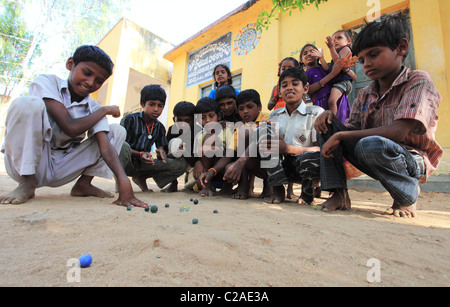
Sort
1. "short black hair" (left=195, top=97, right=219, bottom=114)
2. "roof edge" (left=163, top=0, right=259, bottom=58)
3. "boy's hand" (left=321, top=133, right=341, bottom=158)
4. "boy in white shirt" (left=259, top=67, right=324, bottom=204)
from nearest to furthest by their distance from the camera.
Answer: "boy's hand" (left=321, top=133, right=341, bottom=158), "boy in white shirt" (left=259, top=67, right=324, bottom=204), "short black hair" (left=195, top=97, right=219, bottom=114), "roof edge" (left=163, top=0, right=259, bottom=58)

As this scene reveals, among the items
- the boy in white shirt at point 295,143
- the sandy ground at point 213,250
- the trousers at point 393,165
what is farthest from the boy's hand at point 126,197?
the trousers at point 393,165

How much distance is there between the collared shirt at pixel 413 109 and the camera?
5.85 ft

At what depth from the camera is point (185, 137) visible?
3.50 metres

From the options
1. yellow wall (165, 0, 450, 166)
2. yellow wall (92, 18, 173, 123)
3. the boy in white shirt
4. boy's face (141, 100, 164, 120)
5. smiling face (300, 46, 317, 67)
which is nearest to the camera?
the boy in white shirt

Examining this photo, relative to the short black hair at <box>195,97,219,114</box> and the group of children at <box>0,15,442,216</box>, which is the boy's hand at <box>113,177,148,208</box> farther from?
the short black hair at <box>195,97,219,114</box>

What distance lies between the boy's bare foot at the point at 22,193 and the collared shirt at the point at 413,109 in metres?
2.83

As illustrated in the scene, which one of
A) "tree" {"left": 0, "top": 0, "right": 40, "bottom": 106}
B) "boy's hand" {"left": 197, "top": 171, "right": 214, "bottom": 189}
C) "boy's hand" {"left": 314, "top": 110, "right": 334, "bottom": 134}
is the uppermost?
"tree" {"left": 0, "top": 0, "right": 40, "bottom": 106}

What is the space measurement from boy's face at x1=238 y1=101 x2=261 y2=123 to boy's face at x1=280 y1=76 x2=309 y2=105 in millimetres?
496

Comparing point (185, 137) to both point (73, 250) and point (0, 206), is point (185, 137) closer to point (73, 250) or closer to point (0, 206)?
point (0, 206)

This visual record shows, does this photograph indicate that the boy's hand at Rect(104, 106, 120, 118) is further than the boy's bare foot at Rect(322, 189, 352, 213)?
Yes

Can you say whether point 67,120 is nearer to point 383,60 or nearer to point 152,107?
point 152,107

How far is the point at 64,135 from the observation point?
219cm

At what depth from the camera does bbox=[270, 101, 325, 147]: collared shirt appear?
102 inches

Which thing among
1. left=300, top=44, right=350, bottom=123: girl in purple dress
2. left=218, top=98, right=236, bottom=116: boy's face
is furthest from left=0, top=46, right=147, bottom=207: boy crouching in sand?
left=300, top=44, right=350, bottom=123: girl in purple dress
